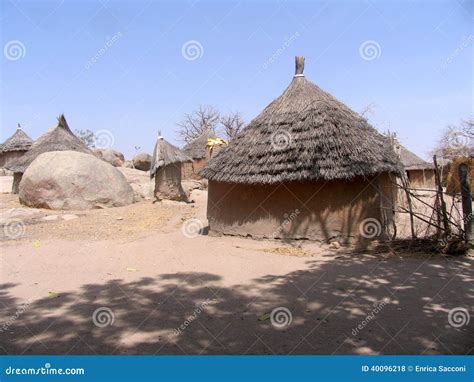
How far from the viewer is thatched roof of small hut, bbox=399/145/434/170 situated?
24438mm

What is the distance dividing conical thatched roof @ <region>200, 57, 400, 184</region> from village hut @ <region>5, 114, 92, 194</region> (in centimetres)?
1062

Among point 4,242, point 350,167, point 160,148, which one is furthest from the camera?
point 160,148

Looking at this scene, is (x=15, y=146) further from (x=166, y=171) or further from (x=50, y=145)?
(x=166, y=171)

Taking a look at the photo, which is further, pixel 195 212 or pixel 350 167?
pixel 195 212

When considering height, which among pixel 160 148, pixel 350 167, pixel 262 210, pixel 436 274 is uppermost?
pixel 160 148

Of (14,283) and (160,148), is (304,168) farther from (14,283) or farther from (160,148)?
(160,148)

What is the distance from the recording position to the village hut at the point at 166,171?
14695mm

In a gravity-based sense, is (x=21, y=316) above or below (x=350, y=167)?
below

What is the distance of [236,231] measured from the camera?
28.9ft

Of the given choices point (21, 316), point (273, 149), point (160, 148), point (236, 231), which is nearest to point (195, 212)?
point (160, 148)

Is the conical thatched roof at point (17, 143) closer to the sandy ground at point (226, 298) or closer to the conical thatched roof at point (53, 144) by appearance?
the conical thatched roof at point (53, 144)

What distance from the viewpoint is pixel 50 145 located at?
679 inches

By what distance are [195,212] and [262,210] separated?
5448mm

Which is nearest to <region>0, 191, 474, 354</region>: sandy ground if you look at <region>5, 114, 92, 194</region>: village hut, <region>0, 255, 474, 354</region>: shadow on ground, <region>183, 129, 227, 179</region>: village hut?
<region>0, 255, 474, 354</region>: shadow on ground
